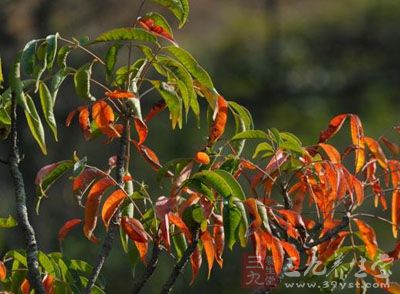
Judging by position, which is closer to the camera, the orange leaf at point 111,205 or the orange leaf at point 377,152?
the orange leaf at point 111,205

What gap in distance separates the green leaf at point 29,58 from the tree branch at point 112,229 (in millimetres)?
151

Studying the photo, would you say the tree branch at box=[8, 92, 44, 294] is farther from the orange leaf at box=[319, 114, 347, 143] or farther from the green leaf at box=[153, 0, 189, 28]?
the orange leaf at box=[319, 114, 347, 143]

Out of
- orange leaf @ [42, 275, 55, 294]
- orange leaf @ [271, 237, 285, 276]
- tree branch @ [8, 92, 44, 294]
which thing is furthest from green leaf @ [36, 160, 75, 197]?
orange leaf @ [271, 237, 285, 276]

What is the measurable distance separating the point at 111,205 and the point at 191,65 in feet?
0.66

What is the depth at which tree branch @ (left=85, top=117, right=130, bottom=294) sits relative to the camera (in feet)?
3.79

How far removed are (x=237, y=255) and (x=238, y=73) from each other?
1238 millimetres

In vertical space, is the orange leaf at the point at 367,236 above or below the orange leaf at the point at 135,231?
above

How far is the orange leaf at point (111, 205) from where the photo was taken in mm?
1115

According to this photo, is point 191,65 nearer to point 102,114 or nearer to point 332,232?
point 102,114

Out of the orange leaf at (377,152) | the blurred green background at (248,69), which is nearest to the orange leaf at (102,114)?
the orange leaf at (377,152)

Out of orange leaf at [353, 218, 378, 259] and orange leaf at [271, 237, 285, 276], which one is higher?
orange leaf at [353, 218, 378, 259]

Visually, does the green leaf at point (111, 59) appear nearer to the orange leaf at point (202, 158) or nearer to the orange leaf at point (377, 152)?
the orange leaf at point (202, 158)

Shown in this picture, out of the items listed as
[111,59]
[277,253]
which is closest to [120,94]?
[111,59]

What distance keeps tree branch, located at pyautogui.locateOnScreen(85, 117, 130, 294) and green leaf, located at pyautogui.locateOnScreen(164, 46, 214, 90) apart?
10 cm
